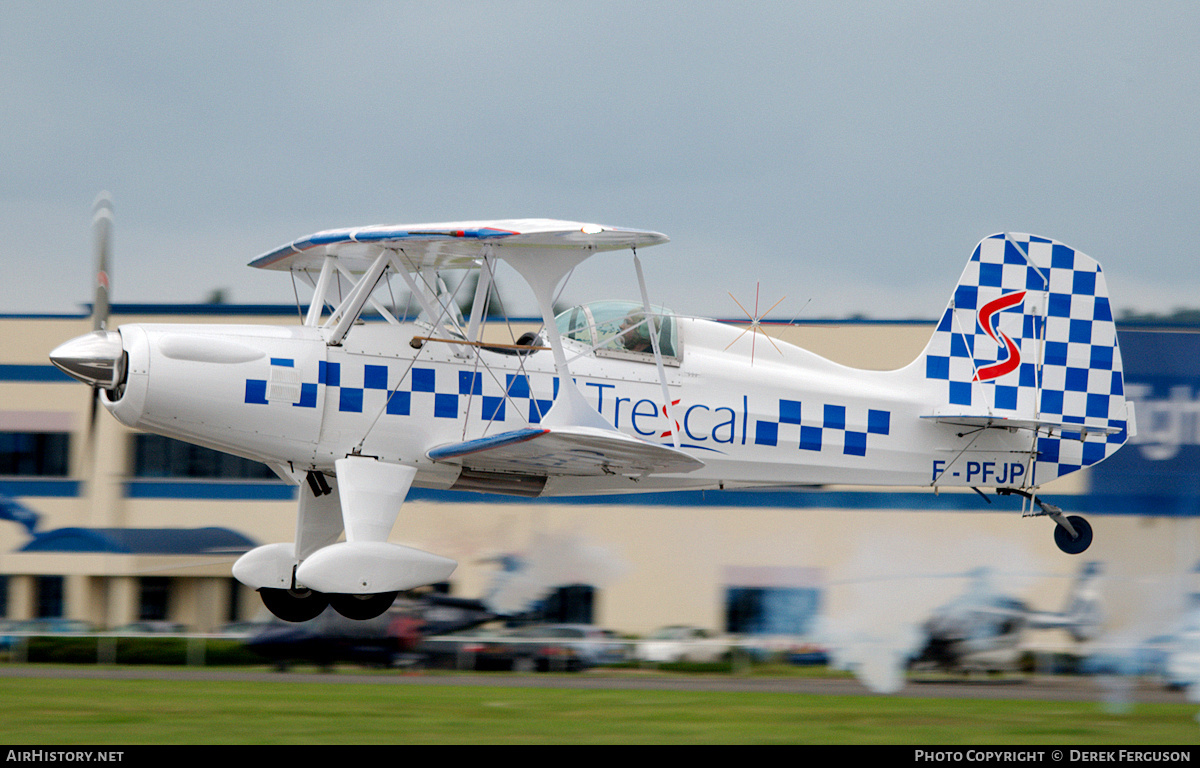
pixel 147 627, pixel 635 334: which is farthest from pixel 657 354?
pixel 147 627

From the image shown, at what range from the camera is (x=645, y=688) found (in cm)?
1197

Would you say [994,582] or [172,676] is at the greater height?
[994,582]

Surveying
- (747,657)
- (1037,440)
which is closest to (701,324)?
(1037,440)

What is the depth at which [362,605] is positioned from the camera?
34.1 feet

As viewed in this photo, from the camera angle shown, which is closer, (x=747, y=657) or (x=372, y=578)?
(x=372, y=578)

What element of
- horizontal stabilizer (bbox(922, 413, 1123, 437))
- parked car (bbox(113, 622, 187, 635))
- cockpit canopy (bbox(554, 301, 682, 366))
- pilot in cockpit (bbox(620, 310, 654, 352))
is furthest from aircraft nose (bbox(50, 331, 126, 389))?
parked car (bbox(113, 622, 187, 635))

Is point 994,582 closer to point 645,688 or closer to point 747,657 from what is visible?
point 747,657

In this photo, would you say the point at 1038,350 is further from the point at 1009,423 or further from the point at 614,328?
the point at 614,328

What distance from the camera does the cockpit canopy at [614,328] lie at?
10531mm

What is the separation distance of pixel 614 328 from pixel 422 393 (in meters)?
1.78

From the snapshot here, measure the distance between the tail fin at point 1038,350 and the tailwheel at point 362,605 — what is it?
5.24m

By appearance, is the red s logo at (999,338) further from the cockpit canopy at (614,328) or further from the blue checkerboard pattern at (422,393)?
the blue checkerboard pattern at (422,393)

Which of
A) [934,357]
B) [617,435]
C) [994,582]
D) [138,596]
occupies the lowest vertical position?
[138,596]

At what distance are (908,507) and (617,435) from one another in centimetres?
937
